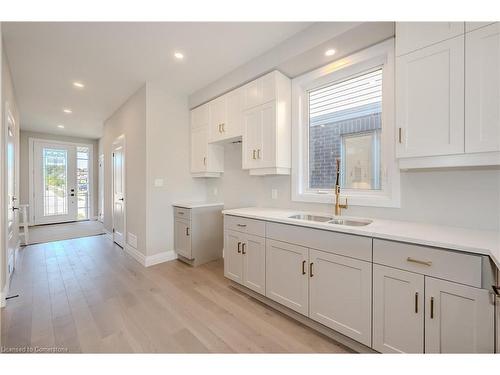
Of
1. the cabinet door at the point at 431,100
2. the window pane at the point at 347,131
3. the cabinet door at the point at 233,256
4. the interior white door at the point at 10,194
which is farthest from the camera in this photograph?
the interior white door at the point at 10,194

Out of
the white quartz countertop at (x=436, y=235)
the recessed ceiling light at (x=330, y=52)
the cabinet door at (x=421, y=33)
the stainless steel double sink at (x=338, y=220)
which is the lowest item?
the stainless steel double sink at (x=338, y=220)

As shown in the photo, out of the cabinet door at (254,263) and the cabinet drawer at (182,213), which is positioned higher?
the cabinet drawer at (182,213)

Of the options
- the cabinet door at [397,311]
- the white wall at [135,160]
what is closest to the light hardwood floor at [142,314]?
the cabinet door at [397,311]

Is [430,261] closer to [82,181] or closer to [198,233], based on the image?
[198,233]

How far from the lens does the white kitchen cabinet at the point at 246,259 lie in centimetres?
224

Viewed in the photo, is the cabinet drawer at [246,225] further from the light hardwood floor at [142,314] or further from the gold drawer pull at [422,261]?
the gold drawer pull at [422,261]

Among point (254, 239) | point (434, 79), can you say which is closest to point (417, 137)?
point (434, 79)

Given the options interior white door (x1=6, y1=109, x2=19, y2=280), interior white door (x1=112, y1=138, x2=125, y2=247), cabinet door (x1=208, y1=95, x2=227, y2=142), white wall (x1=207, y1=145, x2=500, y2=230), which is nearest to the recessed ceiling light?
white wall (x1=207, y1=145, x2=500, y2=230)

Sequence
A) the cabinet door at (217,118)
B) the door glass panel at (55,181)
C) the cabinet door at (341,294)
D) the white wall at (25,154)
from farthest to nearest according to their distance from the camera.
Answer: the door glass panel at (55,181) < the white wall at (25,154) < the cabinet door at (217,118) < the cabinet door at (341,294)

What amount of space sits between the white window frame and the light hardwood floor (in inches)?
49.5

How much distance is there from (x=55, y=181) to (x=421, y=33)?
27.7 ft

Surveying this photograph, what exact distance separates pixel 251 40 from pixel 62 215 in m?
7.38

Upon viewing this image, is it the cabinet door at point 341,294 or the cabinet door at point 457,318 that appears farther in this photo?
the cabinet door at point 341,294

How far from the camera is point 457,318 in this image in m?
1.21
